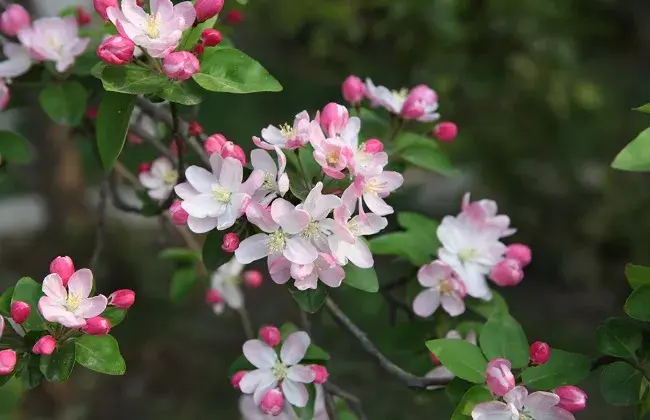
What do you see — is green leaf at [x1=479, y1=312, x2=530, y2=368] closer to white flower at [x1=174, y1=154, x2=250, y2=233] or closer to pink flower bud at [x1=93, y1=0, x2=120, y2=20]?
white flower at [x1=174, y1=154, x2=250, y2=233]

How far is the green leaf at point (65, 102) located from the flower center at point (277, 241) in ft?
1.44

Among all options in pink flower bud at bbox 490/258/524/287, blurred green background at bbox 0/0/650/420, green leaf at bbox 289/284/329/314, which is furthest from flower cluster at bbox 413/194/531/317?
blurred green background at bbox 0/0/650/420

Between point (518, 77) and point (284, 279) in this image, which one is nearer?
point (284, 279)

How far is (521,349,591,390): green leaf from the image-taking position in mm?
886

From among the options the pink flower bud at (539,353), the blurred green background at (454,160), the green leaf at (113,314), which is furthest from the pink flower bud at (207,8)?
the blurred green background at (454,160)

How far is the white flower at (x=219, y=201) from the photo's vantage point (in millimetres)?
805

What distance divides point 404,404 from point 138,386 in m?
1.21

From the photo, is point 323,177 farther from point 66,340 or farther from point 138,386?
point 138,386

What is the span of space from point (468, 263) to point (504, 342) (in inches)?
5.9

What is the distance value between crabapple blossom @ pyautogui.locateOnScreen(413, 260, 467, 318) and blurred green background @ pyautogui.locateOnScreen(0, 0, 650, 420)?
2.64 ft

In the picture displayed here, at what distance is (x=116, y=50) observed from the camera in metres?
0.76

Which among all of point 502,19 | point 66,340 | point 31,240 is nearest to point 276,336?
point 66,340

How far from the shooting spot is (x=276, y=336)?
96cm

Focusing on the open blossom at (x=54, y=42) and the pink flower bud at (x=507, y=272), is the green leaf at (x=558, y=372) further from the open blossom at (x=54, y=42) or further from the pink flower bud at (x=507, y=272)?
the open blossom at (x=54, y=42)
